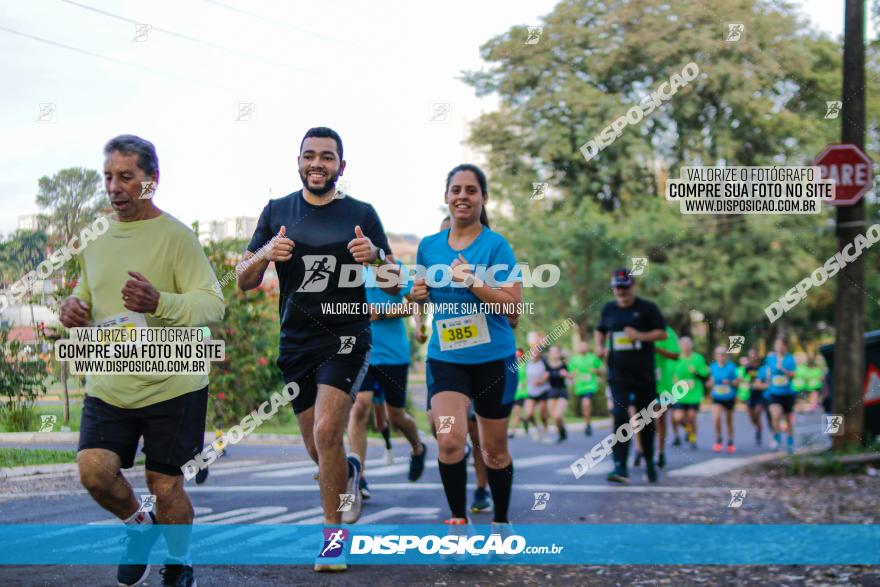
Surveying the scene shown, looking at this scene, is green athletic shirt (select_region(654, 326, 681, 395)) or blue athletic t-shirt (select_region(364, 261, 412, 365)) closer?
blue athletic t-shirt (select_region(364, 261, 412, 365))

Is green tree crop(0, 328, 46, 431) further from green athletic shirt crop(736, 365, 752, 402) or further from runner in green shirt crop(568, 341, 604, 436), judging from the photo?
green athletic shirt crop(736, 365, 752, 402)

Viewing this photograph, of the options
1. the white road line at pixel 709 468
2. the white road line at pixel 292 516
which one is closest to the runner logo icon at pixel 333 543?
the white road line at pixel 292 516

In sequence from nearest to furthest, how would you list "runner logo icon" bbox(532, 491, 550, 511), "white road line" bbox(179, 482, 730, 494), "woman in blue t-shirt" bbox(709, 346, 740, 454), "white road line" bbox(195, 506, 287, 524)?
"white road line" bbox(195, 506, 287, 524) → "runner logo icon" bbox(532, 491, 550, 511) → "white road line" bbox(179, 482, 730, 494) → "woman in blue t-shirt" bbox(709, 346, 740, 454)

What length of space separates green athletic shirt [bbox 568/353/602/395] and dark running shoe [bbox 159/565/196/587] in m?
12.0

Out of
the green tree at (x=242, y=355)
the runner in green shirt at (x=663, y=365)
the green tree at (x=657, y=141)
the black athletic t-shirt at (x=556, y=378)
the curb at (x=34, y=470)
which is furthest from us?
the green tree at (x=657, y=141)

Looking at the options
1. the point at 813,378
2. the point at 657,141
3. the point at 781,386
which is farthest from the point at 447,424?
the point at 813,378

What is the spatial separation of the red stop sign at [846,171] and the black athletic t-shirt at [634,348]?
2.03 meters

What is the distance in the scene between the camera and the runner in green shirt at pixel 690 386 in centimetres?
1365

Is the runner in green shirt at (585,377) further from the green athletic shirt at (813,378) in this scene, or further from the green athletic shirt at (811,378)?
the green athletic shirt at (813,378)

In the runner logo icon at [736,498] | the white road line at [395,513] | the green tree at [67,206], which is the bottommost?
the runner logo icon at [736,498]

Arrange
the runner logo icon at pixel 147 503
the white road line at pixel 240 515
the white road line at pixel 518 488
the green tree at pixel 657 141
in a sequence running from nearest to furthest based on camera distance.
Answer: the runner logo icon at pixel 147 503 < the white road line at pixel 240 515 < the white road line at pixel 518 488 < the green tree at pixel 657 141

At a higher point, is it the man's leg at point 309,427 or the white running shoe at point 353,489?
the man's leg at point 309,427

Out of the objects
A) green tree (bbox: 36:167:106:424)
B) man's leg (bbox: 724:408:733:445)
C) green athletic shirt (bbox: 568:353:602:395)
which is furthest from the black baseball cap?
green athletic shirt (bbox: 568:353:602:395)

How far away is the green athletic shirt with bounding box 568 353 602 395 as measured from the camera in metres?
15.8
